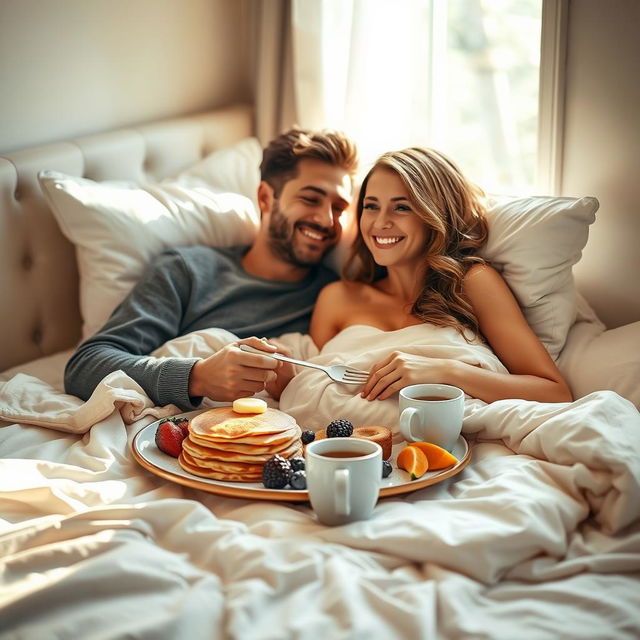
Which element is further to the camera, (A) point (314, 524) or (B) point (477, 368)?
(B) point (477, 368)

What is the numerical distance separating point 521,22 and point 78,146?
146 cm

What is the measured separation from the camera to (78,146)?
249 centimetres

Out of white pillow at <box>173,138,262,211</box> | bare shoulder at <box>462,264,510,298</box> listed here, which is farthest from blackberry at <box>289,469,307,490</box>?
white pillow at <box>173,138,262,211</box>

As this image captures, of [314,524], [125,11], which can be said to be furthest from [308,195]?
[314,524]

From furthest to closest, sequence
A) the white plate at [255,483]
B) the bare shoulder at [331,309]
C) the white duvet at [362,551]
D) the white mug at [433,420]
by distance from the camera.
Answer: the bare shoulder at [331,309] < the white mug at [433,420] < the white plate at [255,483] < the white duvet at [362,551]

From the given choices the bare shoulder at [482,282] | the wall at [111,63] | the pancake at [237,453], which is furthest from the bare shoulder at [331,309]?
the wall at [111,63]

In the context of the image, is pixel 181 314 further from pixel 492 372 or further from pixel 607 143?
pixel 607 143

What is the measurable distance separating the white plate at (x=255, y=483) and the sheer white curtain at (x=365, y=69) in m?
1.36

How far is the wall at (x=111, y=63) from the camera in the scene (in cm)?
242

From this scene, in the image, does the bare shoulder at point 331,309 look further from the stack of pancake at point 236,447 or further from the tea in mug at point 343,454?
the tea in mug at point 343,454

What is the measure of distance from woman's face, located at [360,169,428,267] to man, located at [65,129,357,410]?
0.30 metres

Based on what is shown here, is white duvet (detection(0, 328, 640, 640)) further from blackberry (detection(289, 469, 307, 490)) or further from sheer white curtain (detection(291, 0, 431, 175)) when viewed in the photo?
sheer white curtain (detection(291, 0, 431, 175))

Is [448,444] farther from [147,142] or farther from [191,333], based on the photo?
[147,142]

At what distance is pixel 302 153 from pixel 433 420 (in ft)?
3.63
